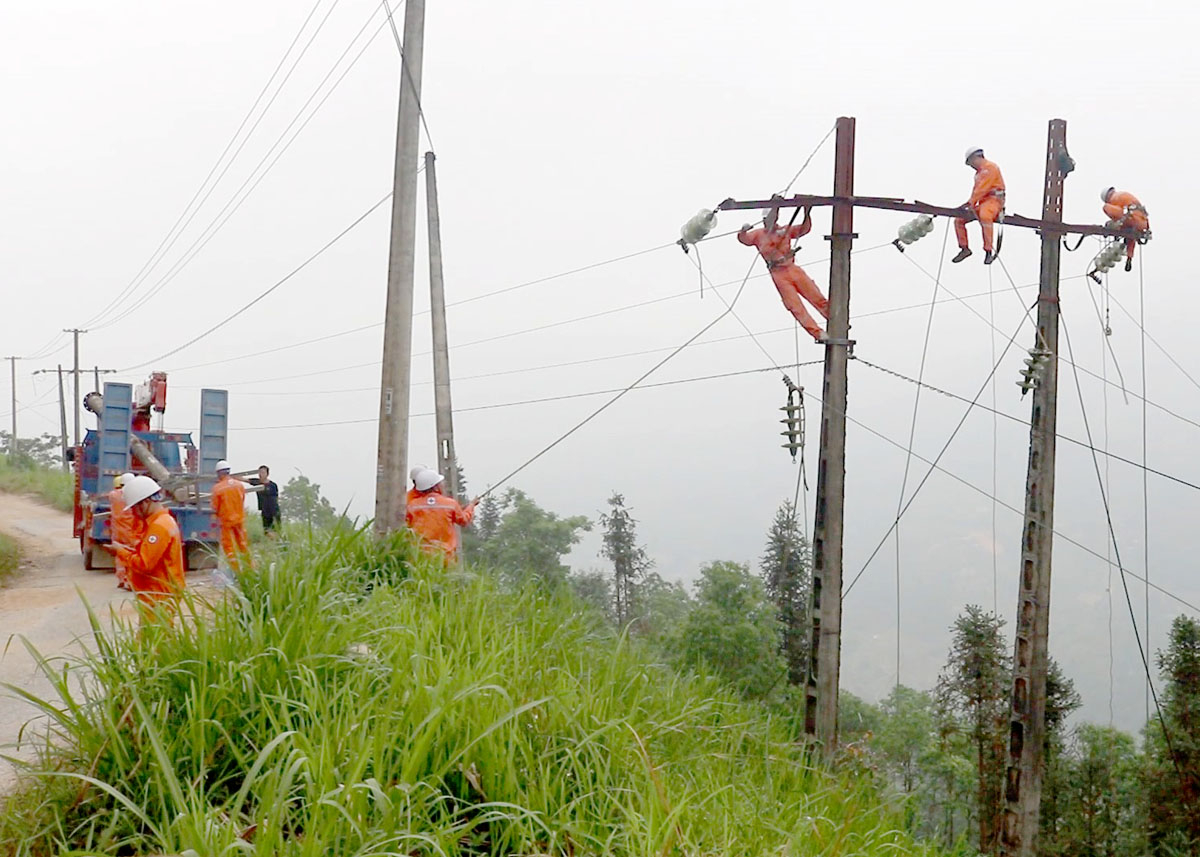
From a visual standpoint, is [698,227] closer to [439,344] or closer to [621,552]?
[439,344]

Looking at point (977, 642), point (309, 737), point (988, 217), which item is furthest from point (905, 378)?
point (977, 642)

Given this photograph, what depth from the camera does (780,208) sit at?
9727mm

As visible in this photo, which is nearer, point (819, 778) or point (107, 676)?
point (107, 676)

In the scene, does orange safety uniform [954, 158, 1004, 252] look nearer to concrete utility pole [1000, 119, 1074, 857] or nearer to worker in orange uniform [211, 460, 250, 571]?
concrete utility pole [1000, 119, 1074, 857]

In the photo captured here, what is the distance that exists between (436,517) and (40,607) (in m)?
6.10

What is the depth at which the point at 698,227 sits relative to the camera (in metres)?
9.85

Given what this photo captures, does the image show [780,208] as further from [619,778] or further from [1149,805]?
[1149,805]

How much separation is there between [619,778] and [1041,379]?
31.3 ft

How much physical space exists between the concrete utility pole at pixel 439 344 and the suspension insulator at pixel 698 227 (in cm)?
443

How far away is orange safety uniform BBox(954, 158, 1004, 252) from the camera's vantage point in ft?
34.2

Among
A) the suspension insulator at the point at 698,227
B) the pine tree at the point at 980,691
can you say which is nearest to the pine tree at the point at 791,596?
the pine tree at the point at 980,691

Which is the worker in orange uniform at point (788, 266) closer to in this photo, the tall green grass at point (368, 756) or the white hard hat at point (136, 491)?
the tall green grass at point (368, 756)

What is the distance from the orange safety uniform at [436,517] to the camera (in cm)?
862

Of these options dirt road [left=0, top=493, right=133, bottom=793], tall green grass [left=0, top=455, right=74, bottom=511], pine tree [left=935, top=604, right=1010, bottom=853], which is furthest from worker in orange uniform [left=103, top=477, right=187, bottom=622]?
pine tree [left=935, top=604, right=1010, bottom=853]
